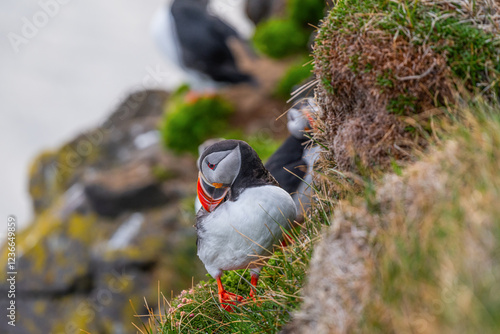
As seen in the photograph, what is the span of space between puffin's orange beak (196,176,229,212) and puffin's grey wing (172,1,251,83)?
284 inches

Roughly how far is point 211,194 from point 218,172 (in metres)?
0.20

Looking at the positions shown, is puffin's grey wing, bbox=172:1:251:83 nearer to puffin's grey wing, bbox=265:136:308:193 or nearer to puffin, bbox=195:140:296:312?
puffin's grey wing, bbox=265:136:308:193

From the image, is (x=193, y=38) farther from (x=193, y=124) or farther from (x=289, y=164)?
(x=289, y=164)

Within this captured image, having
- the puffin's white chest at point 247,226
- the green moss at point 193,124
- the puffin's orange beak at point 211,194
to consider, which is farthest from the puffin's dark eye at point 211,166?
the green moss at point 193,124

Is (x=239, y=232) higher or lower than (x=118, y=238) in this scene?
higher

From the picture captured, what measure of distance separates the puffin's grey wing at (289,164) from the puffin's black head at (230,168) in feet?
3.71

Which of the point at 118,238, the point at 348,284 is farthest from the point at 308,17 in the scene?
the point at 348,284

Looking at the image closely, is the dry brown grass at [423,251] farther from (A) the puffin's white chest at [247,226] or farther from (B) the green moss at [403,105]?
(A) the puffin's white chest at [247,226]

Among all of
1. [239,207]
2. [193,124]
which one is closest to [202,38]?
[193,124]

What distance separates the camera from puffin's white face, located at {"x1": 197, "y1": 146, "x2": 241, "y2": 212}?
337 cm

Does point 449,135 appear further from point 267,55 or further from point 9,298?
point 267,55

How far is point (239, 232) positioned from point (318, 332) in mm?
1171

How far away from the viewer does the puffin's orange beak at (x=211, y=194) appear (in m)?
3.48

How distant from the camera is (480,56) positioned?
2.83m
